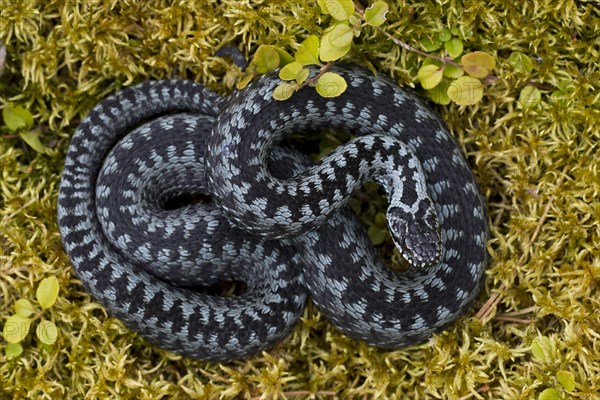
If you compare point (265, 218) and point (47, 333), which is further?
point (47, 333)

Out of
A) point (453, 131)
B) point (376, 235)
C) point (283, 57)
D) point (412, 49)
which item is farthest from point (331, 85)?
point (376, 235)

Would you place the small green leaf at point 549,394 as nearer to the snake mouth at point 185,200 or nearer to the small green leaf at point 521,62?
the small green leaf at point 521,62

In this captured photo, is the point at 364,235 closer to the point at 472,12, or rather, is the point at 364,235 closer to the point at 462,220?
the point at 462,220

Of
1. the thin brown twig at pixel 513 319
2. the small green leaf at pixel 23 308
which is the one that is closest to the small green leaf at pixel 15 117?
the small green leaf at pixel 23 308

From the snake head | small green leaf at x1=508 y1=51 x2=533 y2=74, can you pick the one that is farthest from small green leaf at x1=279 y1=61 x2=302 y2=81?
small green leaf at x1=508 y1=51 x2=533 y2=74

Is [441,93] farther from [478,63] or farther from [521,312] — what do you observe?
[521,312]

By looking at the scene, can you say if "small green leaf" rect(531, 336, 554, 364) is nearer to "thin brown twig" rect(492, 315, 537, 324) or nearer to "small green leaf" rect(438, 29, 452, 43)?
"thin brown twig" rect(492, 315, 537, 324)

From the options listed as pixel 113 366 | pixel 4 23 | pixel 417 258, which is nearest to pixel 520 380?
pixel 417 258
